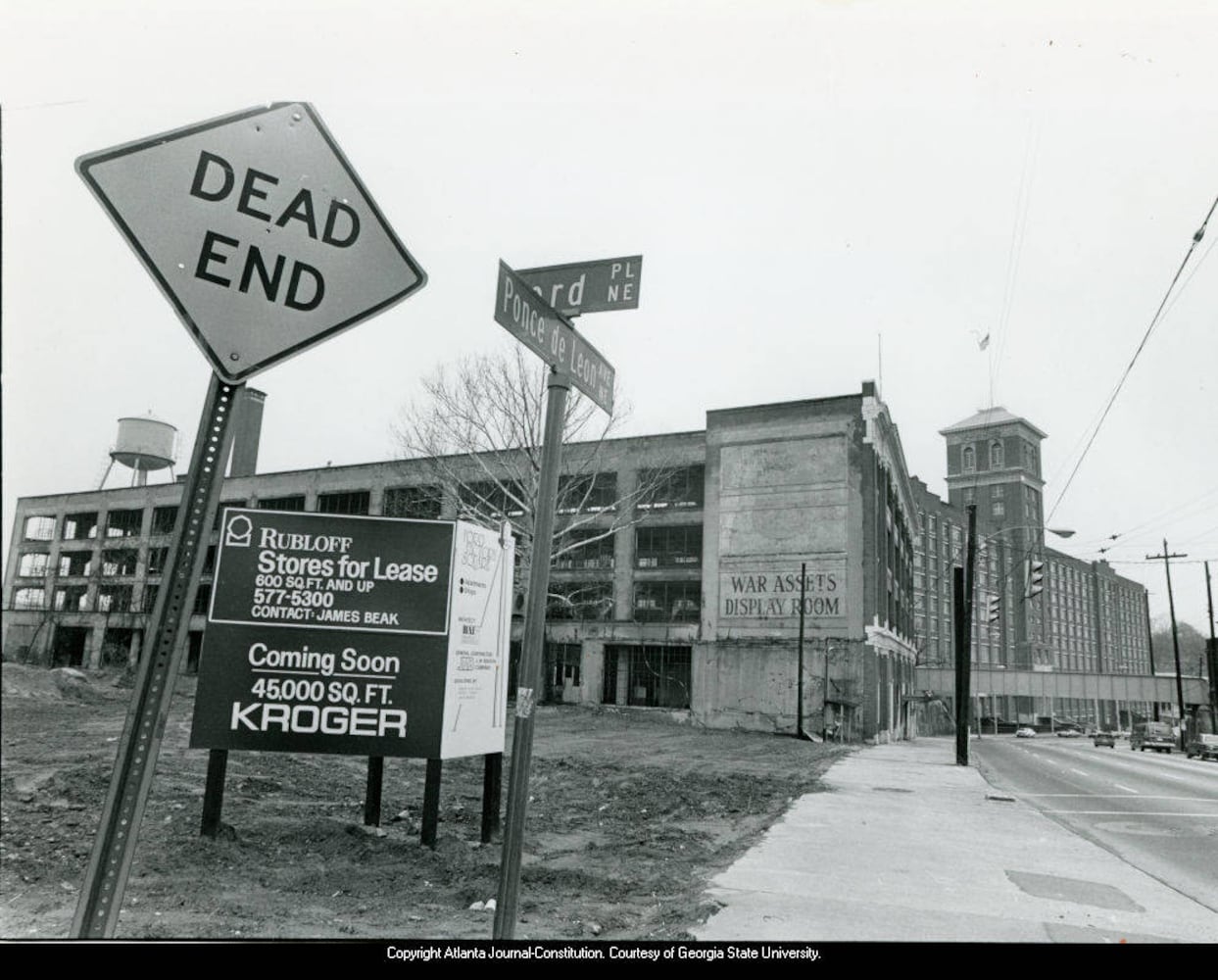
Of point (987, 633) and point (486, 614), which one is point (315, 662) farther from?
point (987, 633)

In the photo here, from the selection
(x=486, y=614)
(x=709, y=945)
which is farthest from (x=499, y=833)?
(x=709, y=945)

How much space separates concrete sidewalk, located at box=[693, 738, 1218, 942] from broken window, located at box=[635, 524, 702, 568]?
30.6 metres

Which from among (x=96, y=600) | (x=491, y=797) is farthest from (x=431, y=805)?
(x=96, y=600)

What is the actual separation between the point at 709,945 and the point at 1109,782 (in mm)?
18325

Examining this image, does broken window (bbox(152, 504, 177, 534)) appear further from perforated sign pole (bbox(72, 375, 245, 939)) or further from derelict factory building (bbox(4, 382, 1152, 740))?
perforated sign pole (bbox(72, 375, 245, 939))

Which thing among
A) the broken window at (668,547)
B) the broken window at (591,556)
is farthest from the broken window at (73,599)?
the broken window at (668,547)

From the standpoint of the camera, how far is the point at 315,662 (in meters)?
6.45

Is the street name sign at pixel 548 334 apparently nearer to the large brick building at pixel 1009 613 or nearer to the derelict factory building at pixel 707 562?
the derelict factory building at pixel 707 562

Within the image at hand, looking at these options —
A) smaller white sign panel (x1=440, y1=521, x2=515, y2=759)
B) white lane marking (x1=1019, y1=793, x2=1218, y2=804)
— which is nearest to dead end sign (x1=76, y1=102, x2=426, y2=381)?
smaller white sign panel (x1=440, y1=521, x2=515, y2=759)

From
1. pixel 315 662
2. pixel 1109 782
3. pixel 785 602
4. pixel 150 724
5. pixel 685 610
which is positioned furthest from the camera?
pixel 685 610

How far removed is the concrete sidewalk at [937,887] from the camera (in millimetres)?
4949

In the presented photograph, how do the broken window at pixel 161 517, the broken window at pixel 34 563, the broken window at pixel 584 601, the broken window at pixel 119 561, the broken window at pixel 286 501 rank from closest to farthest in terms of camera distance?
the broken window at pixel 584 601 → the broken window at pixel 161 517 → the broken window at pixel 286 501 → the broken window at pixel 119 561 → the broken window at pixel 34 563

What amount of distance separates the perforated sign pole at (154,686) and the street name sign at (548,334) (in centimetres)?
126

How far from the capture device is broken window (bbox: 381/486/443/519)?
40.0 meters
